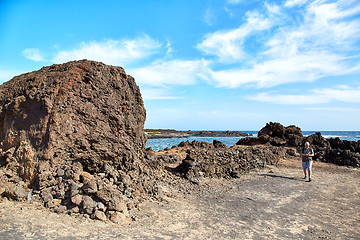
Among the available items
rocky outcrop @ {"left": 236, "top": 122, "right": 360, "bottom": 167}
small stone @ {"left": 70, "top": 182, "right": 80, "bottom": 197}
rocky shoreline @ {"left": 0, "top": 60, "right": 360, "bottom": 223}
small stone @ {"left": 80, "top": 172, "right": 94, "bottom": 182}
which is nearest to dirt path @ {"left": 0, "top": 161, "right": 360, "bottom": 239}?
rocky shoreline @ {"left": 0, "top": 60, "right": 360, "bottom": 223}

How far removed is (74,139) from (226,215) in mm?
4507

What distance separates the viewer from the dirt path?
4.57 metres

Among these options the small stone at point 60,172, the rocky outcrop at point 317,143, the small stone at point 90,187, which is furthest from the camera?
the rocky outcrop at point 317,143

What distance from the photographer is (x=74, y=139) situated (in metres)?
6.21

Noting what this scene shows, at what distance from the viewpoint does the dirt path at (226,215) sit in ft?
15.0

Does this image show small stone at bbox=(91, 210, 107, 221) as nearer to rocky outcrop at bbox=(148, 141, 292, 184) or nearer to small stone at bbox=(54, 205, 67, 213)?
small stone at bbox=(54, 205, 67, 213)

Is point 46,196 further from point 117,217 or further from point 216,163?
point 216,163

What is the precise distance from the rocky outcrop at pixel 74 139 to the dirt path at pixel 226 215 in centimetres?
51

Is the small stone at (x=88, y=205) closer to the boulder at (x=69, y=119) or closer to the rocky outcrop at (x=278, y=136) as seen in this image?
the boulder at (x=69, y=119)

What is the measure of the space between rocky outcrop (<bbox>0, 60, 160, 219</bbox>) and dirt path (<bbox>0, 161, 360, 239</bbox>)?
1.66ft

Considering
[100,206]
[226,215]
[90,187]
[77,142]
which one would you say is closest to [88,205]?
[100,206]

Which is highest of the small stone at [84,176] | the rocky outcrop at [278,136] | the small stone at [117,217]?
the rocky outcrop at [278,136]

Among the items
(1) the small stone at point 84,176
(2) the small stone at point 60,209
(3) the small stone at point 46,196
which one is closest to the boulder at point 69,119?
(1) the small stone at point 84,176

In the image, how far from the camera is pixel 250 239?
16.9ft
